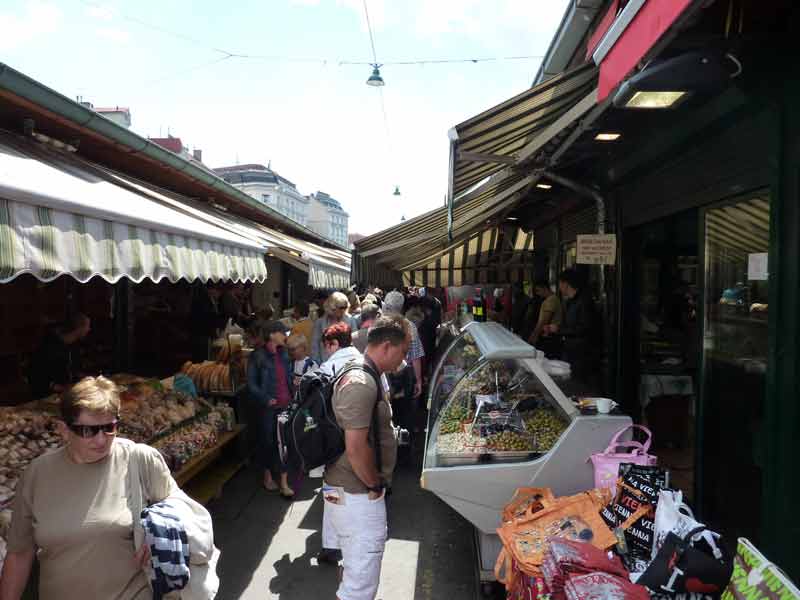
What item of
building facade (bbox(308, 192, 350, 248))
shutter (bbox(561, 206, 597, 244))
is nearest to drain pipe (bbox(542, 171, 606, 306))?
shutter (bbox(561, 206, 597, 244))

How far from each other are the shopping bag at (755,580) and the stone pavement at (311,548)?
215 cm

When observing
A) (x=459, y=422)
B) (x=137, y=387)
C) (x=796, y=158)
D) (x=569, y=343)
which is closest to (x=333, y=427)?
(x=459, y=422)

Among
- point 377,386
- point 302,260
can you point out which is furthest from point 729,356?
point 302,260

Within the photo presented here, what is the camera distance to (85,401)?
2.31 meters

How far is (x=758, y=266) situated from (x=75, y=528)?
12.4 feet

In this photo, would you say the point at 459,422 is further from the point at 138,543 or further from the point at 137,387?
the point at 137,387

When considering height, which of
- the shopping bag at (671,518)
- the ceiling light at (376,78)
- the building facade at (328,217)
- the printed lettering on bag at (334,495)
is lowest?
the printed lettering on bag at (334,495)

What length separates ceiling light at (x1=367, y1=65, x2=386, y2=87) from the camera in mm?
10906

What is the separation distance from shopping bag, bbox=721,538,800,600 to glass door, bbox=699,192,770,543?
161 cm

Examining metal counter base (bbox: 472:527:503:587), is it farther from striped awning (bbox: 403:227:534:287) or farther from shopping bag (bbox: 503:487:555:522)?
striped awning (bbox: 403:227:534:287)

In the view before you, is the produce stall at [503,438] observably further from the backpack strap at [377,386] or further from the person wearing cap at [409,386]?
the person wearing cap at [409,386]

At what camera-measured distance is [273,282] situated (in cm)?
1569

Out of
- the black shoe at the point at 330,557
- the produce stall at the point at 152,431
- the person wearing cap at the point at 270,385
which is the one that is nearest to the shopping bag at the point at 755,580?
the black shoe at the point at 330,557

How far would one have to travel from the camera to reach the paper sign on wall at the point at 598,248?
5.46 meters
